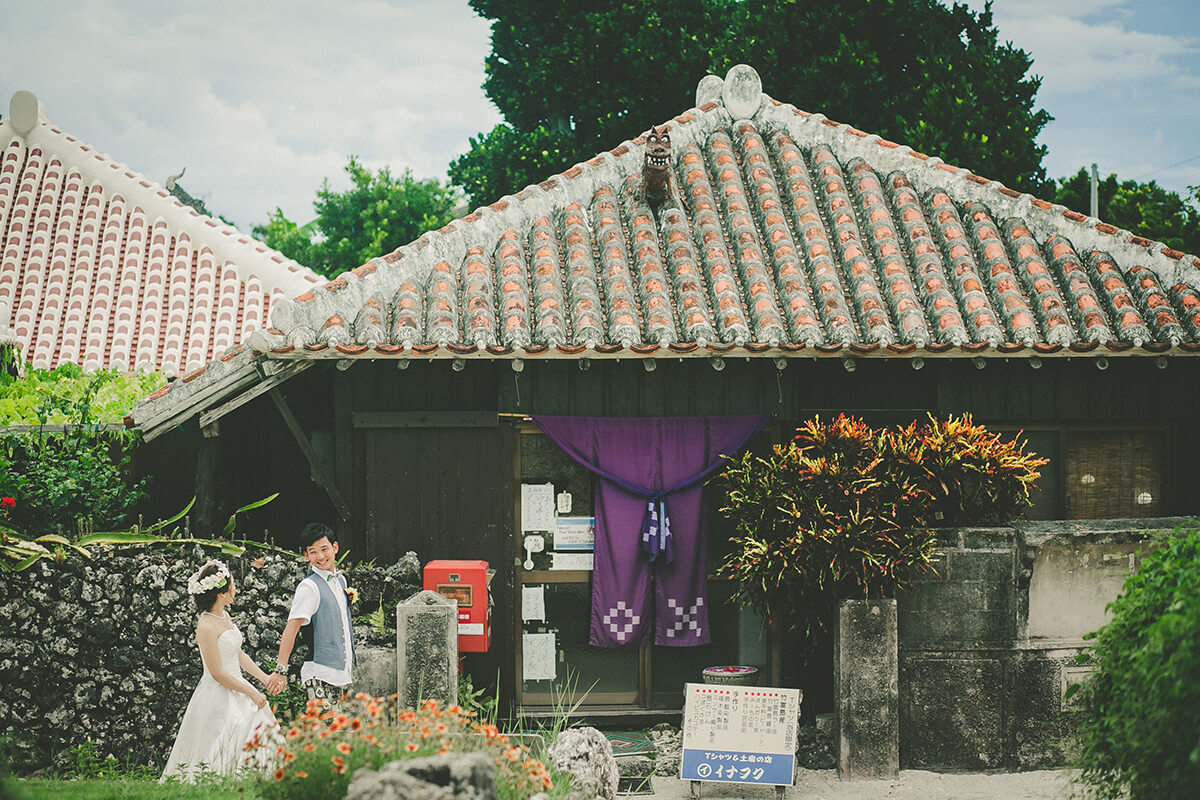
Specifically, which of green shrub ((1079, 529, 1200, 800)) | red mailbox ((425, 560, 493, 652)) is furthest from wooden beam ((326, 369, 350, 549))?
green shrub ((1079, 529, 1200, 800))

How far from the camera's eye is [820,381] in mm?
9008

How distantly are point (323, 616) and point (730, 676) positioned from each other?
342cm

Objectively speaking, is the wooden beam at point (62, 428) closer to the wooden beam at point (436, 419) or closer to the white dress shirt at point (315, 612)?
the wooden beam at point (436, 419)

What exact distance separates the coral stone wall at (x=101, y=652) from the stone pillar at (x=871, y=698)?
3.93 meters

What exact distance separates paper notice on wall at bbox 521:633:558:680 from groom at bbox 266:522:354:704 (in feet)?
7.23

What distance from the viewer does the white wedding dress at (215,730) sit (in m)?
6.49

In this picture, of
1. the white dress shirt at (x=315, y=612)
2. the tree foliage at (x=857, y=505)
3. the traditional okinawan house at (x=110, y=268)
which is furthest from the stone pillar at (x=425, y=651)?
the traditional okinawan house at (x=110, y=268)

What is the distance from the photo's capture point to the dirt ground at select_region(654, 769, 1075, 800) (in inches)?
292

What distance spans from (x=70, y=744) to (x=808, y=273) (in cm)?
769

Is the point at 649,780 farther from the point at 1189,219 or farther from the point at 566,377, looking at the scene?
the point at 1189,219

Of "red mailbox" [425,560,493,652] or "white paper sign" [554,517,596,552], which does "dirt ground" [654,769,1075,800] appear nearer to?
"red mailbox" [425,560,493,652]

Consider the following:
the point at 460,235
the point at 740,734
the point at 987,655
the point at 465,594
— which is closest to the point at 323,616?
the point at 465,594

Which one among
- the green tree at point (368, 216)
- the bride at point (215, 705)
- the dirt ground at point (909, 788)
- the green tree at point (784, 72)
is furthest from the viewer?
the green tree at point (368, 216)

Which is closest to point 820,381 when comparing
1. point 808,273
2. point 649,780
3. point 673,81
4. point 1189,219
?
point 808,273
